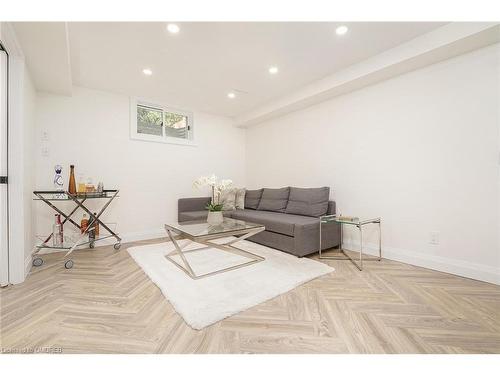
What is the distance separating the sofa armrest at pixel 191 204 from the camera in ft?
13.9

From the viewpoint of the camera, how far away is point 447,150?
8.05 feet

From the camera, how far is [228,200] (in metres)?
4.39

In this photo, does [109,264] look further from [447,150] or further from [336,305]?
[447,150]

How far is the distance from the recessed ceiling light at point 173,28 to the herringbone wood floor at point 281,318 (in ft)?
8.13

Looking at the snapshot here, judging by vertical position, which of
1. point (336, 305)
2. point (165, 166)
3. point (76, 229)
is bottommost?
point (336, 305)

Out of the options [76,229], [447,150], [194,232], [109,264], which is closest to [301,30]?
[447,150]

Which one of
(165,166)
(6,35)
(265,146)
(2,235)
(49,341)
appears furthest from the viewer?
(265,146)

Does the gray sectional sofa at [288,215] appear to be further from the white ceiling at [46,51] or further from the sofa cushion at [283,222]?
the white ceiling at [46,51]

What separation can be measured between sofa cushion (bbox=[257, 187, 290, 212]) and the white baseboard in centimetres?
142

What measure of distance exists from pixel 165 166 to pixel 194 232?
2388 mm

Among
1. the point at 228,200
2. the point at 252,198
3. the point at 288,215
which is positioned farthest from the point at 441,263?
the point at 228,200

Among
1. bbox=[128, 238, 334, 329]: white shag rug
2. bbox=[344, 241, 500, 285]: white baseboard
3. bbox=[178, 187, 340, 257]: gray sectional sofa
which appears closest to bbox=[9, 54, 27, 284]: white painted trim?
bbox=[128, 238, 334, 329]: white shag rug

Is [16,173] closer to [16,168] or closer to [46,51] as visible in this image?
[16,168]

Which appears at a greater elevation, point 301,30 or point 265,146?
point 301,30
